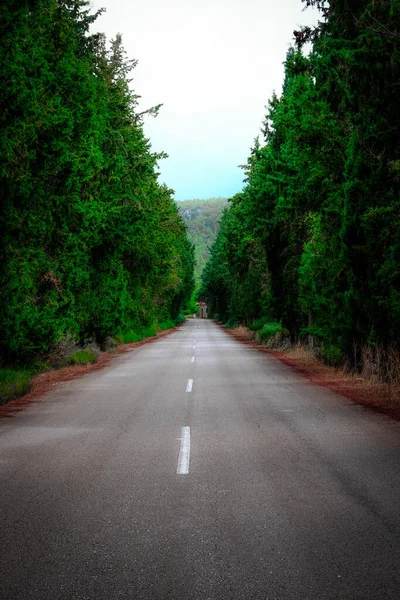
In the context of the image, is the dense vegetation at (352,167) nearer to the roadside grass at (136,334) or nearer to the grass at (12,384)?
the grass at (12,384)

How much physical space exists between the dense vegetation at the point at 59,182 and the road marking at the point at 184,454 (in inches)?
240

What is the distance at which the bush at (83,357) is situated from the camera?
20.1 m

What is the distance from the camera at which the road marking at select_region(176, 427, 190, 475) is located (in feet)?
21.3

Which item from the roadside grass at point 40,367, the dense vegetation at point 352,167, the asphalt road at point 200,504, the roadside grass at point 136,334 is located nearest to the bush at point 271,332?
the roadside grass at point 136,334

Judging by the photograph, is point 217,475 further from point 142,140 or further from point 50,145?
point 142,140

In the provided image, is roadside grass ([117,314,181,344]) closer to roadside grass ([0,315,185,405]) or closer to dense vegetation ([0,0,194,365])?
roadside grass ([0,315,185,405])

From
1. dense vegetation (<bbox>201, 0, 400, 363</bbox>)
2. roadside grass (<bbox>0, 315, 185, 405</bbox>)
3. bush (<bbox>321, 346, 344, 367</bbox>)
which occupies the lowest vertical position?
roadside grass (<bbox>0, 315, 185, 405</bbox>)

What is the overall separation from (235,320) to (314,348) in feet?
135

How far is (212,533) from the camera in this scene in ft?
15.0

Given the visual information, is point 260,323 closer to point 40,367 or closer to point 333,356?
point 333,356

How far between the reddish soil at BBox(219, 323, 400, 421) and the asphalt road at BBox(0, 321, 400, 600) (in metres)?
0.66

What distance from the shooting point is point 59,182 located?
1573 centimetres

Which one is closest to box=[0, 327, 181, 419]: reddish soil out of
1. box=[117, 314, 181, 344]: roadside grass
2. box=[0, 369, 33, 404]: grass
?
box=[0, 369, 33, 404]: grass

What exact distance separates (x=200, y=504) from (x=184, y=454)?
1929 mm
